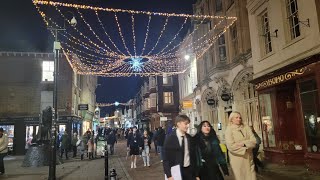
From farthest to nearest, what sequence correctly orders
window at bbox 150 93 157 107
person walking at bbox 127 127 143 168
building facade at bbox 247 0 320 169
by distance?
window at bbox 150 93 157 107, person walking at bbox 127 127 143 168, building facade at bbox 247 0 320 169

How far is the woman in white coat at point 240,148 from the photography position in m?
5.77

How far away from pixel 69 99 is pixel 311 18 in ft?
79.5

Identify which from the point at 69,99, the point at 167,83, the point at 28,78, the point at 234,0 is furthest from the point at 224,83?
the point at 167,83

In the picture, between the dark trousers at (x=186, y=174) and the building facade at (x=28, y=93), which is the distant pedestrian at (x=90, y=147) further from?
the dark trousers at (x=186, y=174)

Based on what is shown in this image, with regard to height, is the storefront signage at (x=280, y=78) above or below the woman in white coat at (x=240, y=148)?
above

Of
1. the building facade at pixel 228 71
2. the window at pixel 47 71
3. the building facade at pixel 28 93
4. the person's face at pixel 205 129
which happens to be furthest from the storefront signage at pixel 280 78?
the window at pixel 47 71

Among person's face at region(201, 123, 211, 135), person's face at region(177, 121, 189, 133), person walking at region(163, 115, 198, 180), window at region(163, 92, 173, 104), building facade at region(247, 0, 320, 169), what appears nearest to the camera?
person walking at region(163, 115, 198, 180)

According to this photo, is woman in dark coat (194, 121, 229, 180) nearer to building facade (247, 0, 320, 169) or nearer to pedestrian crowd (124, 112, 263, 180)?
pedestrian crowd (124, 112, 263, 180)

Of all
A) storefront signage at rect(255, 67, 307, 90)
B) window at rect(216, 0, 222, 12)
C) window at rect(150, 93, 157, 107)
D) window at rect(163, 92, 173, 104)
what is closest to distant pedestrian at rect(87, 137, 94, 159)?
storefront signage at rect(255, 67, 307, 90)

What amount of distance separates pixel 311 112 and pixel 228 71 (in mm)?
8187

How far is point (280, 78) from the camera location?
11.8 meters

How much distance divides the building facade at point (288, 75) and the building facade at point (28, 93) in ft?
63.5

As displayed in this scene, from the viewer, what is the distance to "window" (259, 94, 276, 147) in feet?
43.8

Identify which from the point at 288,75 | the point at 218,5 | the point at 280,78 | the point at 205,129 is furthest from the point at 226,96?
the point at 205,129
